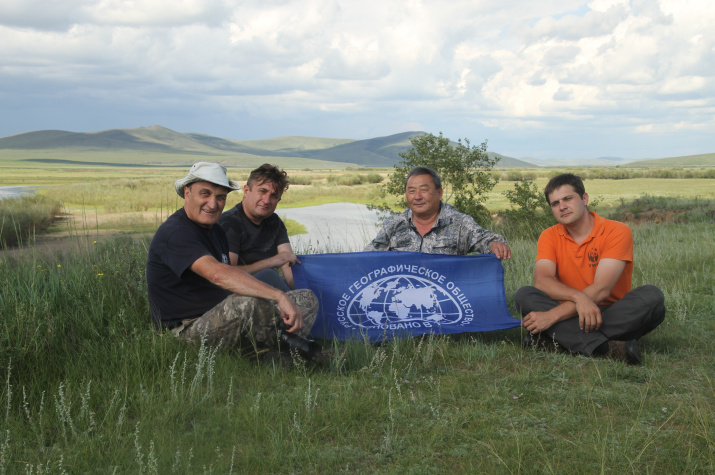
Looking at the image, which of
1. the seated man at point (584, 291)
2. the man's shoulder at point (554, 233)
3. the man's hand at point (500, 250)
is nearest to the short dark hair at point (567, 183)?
the seated man at point (584, 291)

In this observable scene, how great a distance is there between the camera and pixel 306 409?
368cm

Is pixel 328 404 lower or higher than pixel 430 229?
lower

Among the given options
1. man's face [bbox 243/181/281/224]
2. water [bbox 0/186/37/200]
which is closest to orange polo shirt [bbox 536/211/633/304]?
man's face [bbox 243/181/281/224]

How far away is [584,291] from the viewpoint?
4891 mm

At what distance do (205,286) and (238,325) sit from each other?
0.50m

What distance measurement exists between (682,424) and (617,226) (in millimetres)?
Result: 1979

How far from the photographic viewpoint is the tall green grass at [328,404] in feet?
10.2

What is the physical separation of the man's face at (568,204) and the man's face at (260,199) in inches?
105

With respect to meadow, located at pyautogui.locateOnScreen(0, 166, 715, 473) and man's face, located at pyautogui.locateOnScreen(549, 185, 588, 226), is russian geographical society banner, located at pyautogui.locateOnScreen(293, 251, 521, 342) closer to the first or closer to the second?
meadow, located at pyautogui.locateOnScreen(0, 166, 715, 473)

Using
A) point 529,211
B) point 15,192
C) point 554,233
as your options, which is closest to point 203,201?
point 554,233

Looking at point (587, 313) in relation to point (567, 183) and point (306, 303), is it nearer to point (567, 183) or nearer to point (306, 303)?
point (567, 183)

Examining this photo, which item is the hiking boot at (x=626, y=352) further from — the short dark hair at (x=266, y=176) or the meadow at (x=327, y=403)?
the short dark hair at (x=266, y=176)

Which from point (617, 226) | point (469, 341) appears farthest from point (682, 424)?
point (469, 341)

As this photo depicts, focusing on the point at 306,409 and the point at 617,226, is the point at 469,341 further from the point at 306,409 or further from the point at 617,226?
the point at 306,409
